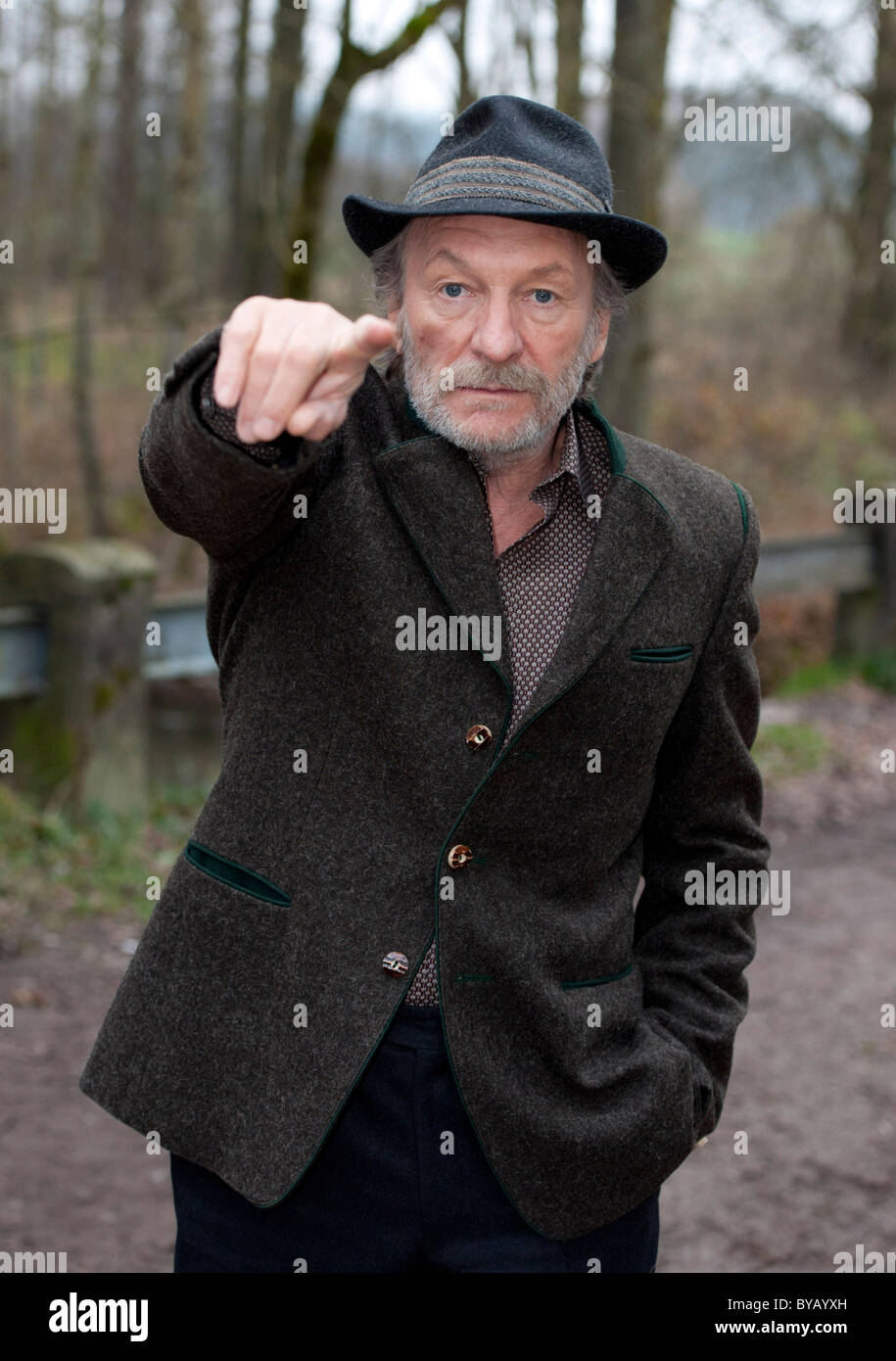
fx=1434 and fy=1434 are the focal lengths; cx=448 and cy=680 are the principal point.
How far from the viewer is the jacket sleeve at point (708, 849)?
7.93 feet

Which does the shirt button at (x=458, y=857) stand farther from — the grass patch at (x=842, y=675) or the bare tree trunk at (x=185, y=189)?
the bare tree trunk at (x=185, y=189)

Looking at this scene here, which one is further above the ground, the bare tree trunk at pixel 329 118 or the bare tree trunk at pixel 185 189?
the bare tree trunk at pixel 185 189

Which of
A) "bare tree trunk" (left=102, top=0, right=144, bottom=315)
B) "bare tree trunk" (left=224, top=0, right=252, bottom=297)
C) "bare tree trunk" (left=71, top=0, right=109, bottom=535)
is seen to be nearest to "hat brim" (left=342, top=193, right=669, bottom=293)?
"bare tree trunk" (left=71, top=0, right=109, bottom=535)

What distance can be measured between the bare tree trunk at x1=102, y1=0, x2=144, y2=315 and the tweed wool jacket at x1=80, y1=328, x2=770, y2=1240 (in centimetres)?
1330

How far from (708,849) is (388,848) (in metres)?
0.67

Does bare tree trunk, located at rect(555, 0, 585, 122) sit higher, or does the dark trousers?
bare tree trunk, located at rect(555, 0, 585, 122)

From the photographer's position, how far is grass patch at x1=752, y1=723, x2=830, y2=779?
8172mm

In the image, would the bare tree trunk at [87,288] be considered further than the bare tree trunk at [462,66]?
Yes

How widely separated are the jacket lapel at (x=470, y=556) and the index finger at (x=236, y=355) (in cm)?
47

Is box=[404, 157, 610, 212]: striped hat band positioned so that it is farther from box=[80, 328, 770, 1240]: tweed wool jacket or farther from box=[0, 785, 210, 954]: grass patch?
box=[0, 785, 210, 954]: grass patch

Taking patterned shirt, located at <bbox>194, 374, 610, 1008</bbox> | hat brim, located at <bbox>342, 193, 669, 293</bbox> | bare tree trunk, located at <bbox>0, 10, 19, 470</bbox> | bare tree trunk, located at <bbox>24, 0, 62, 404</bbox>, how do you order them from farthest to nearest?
1. bare tree trunk, located at <bbox>24, 0, 62, 404</bbox>
2. bare tree trunk, located at <bbox>0, 10, 19, 470</bbox>
3. patterned shirt, located at <bbox>194, 374, 610, 1008</bbox>
4. hat brim, located at <bbox>342, 193, 669, 293</bbox>

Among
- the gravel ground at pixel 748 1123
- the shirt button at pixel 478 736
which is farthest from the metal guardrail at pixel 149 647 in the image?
the shirt button at pixel 478 736
